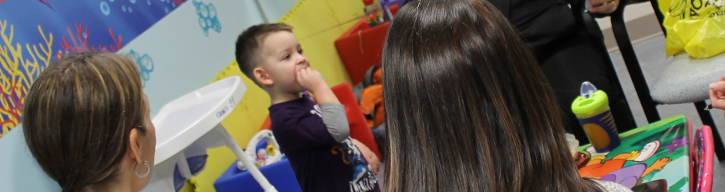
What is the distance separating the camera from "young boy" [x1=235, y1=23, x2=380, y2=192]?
51.4 inches

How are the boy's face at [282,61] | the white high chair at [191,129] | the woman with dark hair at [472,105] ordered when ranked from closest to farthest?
the woman with dark hair at [472,105], the white high chair at [191,129], the boy's face at [282,61]

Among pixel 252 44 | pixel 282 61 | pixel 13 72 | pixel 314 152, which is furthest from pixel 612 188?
pixel 13 72

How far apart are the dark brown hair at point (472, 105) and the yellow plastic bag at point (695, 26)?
0.78m

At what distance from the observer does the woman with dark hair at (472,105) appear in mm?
575

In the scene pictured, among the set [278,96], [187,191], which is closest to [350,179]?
[278,96]

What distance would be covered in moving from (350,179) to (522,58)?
853mm

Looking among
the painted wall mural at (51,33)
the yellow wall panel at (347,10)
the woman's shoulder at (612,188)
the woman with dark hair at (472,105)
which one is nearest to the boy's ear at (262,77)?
the painted wall mural at (51,33)

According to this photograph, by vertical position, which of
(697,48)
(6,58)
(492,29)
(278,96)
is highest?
(6,58)

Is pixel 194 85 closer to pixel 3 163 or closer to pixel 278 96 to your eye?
pixel 278 96

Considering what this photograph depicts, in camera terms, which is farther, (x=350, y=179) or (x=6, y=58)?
(x=350, y=179)

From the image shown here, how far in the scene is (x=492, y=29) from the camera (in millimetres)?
585

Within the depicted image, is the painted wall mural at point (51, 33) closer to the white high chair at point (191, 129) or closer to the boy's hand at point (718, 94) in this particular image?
the white high chair at point (191, 129)

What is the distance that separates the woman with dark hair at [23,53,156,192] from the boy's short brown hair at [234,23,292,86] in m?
0.65

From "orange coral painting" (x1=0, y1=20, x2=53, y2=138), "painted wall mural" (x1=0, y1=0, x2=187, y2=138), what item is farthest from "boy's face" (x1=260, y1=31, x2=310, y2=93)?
"orange coral painting" (x1=0, y1=20, x2=53, y2=138)
